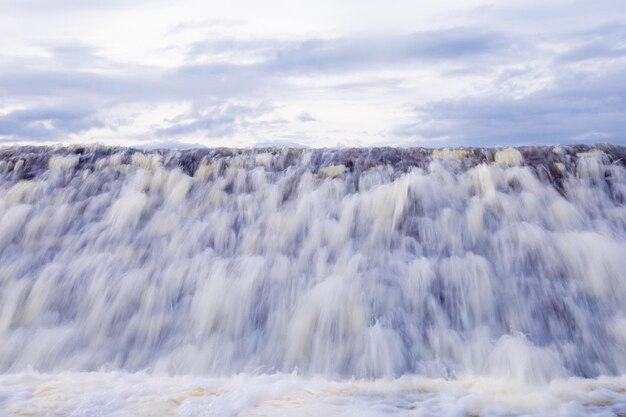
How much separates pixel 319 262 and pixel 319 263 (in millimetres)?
18

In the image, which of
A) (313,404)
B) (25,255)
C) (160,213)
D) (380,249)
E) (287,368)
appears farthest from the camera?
(160,213)

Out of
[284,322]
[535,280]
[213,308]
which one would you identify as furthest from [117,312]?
[535,280]

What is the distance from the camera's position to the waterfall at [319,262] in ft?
18.7

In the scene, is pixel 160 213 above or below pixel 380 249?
above

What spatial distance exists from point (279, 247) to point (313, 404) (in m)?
2.72

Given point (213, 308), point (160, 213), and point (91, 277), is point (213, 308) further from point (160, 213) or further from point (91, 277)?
point (160, 213)

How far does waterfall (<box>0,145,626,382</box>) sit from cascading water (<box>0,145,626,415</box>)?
0.02m

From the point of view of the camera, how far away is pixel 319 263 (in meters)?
6.73

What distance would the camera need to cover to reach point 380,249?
687 cm

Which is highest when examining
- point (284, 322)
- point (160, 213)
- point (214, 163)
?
point (214, 163)

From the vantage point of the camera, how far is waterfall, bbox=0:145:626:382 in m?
5.69

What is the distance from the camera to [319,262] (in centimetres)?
675

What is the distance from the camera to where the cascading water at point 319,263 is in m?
5.66

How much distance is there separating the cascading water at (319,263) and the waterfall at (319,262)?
22mm
